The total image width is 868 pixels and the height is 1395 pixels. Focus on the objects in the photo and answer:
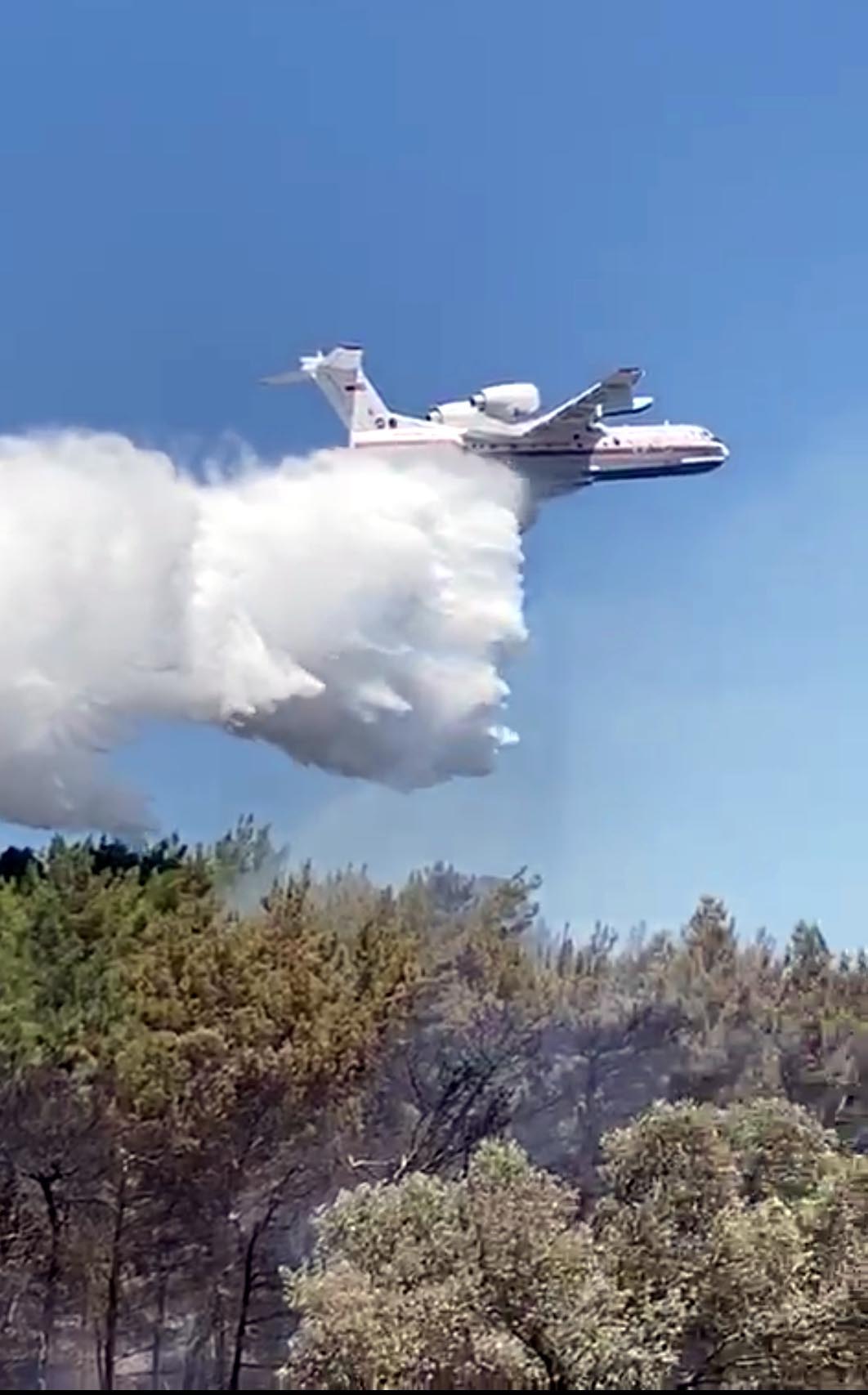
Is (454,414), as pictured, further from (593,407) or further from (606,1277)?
(606,1277)

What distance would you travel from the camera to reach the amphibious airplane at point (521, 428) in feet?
94.6

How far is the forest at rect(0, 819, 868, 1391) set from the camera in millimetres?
14789

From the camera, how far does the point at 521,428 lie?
29.2 m

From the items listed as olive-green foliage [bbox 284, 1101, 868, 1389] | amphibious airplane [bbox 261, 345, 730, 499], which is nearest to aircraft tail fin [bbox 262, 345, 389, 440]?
amphibious airplane [bbox 261, 345, 730, 499]

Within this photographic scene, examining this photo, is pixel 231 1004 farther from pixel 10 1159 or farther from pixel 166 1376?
pixel 166 1376

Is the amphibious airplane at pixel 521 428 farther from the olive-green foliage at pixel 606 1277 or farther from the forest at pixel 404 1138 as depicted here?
the olive-green foliage at pixel 606 1277

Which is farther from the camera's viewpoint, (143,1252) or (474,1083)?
(474,1083)

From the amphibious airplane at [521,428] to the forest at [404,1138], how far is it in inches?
281

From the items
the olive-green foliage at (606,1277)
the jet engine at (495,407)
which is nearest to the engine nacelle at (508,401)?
the jet engine at (495,407)

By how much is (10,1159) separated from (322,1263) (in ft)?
21.5

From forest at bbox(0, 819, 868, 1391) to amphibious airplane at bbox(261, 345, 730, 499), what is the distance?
713cm

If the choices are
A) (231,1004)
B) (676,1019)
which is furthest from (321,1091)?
(676,1019)

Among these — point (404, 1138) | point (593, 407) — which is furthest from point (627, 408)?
point (404, 1138)

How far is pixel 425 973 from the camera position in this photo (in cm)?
2469
